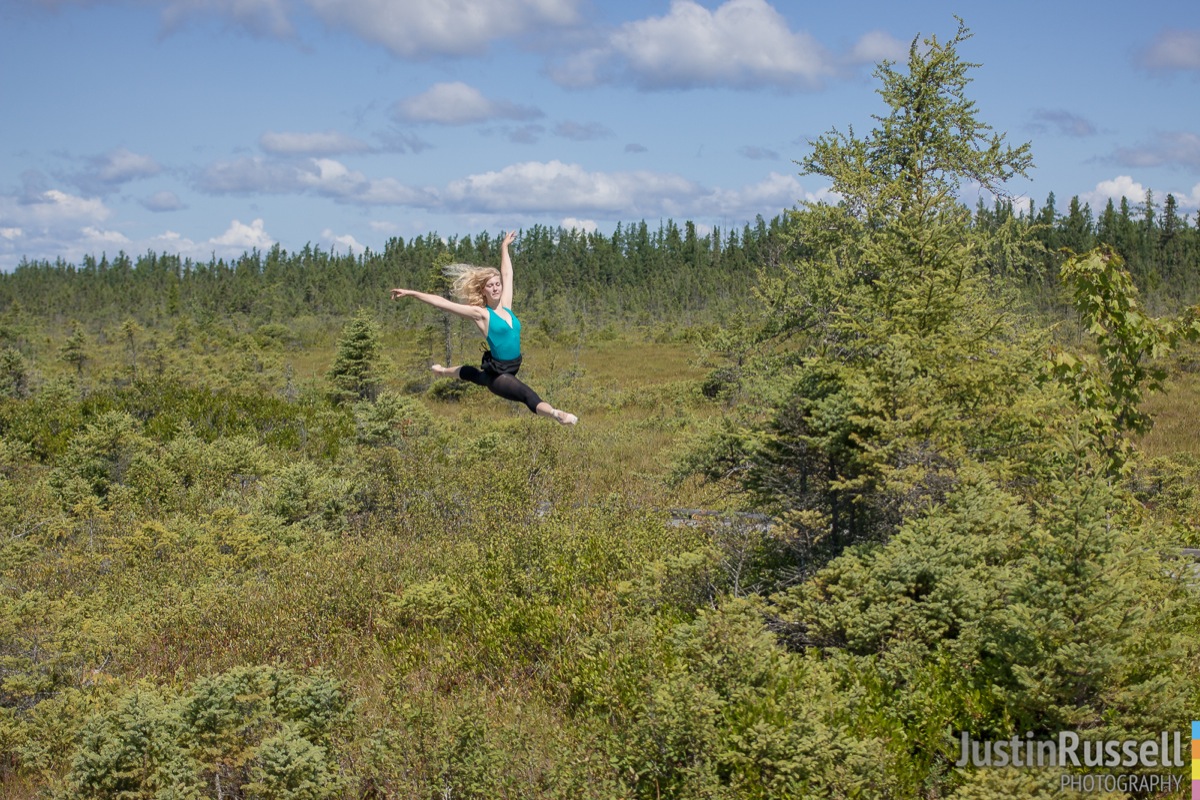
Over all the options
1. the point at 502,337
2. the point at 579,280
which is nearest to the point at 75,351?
the point at 502,337

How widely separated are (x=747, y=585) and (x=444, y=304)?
4.31 metres

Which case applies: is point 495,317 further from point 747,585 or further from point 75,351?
point 75,351

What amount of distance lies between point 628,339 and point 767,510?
58.4 metres

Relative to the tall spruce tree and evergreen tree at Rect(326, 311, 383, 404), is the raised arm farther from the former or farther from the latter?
evergreen tree at Rect(326, 311, 383, 404)

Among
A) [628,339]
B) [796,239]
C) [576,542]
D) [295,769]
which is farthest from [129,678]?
[628,339]

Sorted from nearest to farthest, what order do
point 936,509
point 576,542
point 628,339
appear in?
point 936,509, point 576,542, point 628,339

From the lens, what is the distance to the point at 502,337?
6.88 meters

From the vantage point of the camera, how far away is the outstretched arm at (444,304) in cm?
598

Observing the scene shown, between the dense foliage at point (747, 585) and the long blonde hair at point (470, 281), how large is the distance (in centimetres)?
288

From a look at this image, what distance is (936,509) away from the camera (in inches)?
263

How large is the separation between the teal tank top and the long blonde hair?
0.14 meters

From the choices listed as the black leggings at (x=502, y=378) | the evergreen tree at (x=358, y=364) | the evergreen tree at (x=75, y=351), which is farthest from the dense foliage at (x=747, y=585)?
the evergreen tree at (x=75, y=351)

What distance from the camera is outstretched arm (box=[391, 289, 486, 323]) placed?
5982 mm

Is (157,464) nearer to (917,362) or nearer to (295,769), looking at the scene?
(295,769)
